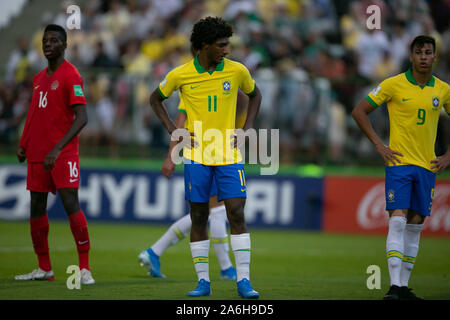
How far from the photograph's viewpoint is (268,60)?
1806 cm

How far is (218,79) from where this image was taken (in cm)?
740

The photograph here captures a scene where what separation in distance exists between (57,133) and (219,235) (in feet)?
7.68

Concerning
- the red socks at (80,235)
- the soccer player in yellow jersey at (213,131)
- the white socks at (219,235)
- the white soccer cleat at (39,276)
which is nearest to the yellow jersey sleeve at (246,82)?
the soccer player in yellow jersey at (213,131)

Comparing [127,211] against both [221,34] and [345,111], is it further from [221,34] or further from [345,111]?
[221,34]

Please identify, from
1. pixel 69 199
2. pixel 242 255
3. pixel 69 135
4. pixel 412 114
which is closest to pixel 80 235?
pixel 69 199

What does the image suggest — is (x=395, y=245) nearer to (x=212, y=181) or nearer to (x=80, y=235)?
(x=212, y=181)

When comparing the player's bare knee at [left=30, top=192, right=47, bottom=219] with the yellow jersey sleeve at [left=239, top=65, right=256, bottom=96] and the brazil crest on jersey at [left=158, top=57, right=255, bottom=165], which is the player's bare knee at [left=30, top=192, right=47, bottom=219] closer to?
the brazil crest on jersey at [left=158, top=57, right=255, bottom=165]

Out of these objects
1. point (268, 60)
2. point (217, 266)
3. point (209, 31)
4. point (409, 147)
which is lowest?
point (217, 266)

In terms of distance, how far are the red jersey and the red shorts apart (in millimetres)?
71

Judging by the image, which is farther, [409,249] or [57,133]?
[57,133]

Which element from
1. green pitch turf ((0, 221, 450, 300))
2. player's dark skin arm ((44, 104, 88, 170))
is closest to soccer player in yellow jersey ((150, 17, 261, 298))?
green pitch turf ((0, 221, 450, 300))
